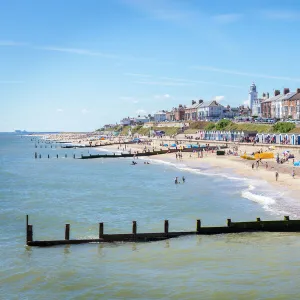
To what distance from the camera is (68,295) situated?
74.6 feet

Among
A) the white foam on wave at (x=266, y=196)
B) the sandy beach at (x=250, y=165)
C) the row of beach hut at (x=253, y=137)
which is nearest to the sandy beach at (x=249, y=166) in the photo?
the sandy beach at (x=250, y=165)

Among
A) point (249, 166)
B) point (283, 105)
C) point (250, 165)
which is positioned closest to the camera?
point (249, 166)

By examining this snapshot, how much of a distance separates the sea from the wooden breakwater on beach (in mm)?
470

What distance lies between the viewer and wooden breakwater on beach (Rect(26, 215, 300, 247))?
97.7ft

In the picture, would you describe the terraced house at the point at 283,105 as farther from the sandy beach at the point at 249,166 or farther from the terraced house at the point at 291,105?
the sandy beach at the point at 249,166

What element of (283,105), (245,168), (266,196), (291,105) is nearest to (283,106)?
(283,105)

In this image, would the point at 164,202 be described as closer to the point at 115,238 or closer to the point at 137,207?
the point at 137,207

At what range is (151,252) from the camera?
93.9ft

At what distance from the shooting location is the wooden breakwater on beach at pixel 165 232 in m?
29.8

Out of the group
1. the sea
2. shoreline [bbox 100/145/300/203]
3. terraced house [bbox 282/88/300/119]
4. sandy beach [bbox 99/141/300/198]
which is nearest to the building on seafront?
terraced house [bbox 282/88/300/119]

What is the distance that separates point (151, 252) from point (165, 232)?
108 inches

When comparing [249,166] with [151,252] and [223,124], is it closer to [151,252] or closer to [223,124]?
[151,252]

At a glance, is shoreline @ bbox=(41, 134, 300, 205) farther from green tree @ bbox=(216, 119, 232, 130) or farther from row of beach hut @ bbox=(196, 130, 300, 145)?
green tree @ bbox=(216, 119, 232, 130)

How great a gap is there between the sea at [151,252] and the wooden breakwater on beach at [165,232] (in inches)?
18.5
